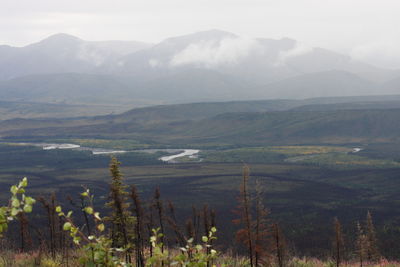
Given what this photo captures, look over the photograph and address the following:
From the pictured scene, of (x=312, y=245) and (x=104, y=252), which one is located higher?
(x=104, y=252)

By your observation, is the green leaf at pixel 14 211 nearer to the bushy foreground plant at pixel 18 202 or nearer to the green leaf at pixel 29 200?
the bushy foreground plant at pixel 18 202

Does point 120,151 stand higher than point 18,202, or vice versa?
point 18,202

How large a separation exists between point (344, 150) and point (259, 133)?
1875 inches

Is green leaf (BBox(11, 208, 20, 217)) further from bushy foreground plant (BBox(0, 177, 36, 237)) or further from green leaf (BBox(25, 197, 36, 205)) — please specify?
green leaf (BBox(25, 197, 36, 205))

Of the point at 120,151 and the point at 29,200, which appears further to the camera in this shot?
the point at 120,151

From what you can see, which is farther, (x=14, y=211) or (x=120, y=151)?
(x=120, y=151)

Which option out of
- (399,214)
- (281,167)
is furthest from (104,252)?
(281,167)

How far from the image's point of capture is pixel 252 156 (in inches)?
5586

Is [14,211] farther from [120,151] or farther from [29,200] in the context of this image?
[120,151]

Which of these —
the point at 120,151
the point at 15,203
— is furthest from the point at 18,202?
the point at 120,151

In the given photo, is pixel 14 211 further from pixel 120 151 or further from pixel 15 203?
pixel 120 151

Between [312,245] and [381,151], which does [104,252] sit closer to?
[312,245]

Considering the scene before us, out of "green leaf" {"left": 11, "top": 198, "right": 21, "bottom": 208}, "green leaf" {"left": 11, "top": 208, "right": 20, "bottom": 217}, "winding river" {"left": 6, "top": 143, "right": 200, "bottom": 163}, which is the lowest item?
"winding river" {"left": 6, "top": 143, "right": 200, "bottom": 163}

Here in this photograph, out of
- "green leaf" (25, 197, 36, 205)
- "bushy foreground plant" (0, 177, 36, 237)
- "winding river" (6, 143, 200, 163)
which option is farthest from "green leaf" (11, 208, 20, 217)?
"winding river" (6, 143, 200, 163)
